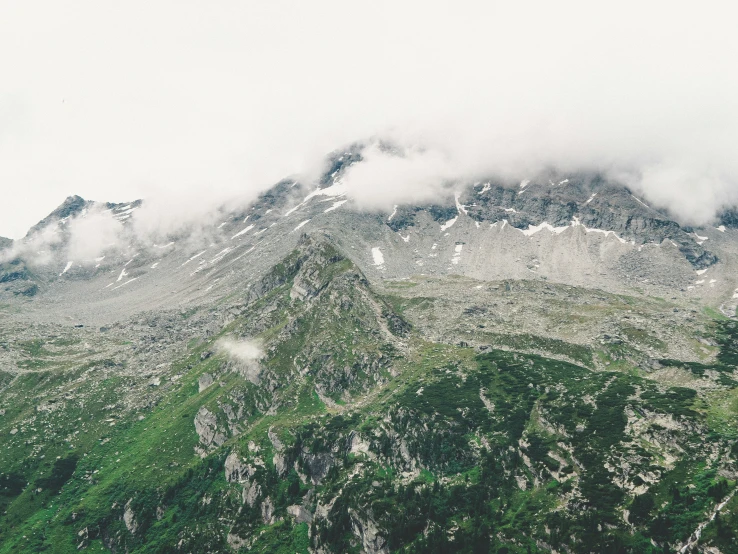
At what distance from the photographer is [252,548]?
161m

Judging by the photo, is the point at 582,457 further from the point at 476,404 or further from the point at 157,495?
the point at 157,495

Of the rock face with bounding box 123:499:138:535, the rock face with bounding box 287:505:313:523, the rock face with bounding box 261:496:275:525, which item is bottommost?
the rock face with bounding box 287:505:313:523

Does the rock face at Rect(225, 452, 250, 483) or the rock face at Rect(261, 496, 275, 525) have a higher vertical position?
the rock face at Rect(225, 452, 250, 483)

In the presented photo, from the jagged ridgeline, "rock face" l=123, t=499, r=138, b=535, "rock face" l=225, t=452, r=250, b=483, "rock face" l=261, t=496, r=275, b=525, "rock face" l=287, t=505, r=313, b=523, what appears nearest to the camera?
the jagged ridgeline

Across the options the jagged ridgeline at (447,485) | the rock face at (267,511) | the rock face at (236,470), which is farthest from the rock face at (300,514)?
the rock face at (236,470)

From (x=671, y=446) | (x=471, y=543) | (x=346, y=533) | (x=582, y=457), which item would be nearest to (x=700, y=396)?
(x=671, y=446)

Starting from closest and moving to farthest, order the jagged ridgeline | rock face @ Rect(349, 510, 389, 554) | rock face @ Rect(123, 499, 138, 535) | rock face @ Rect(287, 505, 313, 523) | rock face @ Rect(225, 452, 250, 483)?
the jagged ridgeline, rock face @ Rect(349, 510, 389, 554), rock face @ Rect(287, 505, 313, 523), rock face @ Rect(123, 499, 138, 535), rock face @ Rect(225, 452, 250, 483)

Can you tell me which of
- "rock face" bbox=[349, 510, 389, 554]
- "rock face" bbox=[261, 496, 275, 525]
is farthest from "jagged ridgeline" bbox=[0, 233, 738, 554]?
"rock face" bbox=[349, 510, 389, 554]

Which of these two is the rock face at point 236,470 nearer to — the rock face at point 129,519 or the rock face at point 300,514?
the rock face at point 300,514

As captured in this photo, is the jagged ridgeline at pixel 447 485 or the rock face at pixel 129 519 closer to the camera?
the jagged ridgeline at pixel 447 485

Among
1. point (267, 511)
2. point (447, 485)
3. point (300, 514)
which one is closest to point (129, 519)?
point (267, 511)

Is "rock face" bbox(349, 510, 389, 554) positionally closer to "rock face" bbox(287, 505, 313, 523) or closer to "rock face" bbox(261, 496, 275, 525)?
"rock face" bbox(287, 505, 313, 523)

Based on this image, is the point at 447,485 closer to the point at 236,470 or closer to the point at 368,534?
the point at 368,534

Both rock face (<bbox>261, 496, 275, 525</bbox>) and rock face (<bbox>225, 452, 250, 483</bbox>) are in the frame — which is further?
rock face (<bbox>225, 452, 250, 483</bbox>)
